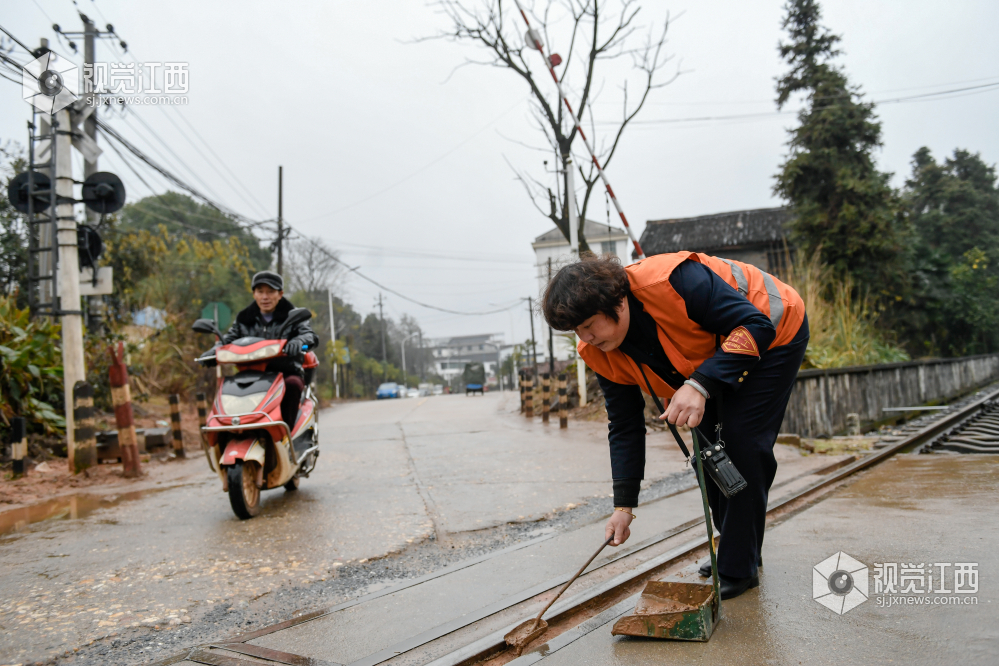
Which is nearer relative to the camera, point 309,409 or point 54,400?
point 309,409

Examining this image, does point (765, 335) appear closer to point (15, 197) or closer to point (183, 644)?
point (183, 644)

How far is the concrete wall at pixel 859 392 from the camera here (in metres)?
8.95

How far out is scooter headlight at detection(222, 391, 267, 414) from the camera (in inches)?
179

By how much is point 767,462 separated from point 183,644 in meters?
2.25

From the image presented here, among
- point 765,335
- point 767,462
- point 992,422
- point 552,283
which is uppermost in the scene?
point 552,283

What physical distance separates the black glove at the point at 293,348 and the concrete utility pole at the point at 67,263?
3.10 meters

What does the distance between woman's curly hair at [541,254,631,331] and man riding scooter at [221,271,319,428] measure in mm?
3059

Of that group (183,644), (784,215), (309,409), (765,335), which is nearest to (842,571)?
(765,335)

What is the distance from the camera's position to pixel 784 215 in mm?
35875

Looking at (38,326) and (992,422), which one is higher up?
(38,326)

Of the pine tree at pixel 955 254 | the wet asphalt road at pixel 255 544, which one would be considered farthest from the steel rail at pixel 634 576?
the pine tree at pixel 955 254

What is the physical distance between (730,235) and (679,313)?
118 feet
